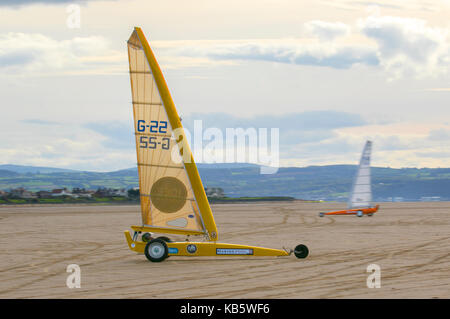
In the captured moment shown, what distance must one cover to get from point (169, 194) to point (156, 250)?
1713 mm

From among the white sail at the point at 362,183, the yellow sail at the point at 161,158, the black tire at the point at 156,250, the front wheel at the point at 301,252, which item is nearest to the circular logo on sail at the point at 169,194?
the yellow sail at the point at 161,158

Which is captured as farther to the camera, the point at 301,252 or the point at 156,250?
the point at 301,252

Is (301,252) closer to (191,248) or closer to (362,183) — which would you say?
(191,248)

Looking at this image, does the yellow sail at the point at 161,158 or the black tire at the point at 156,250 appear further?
the yellow sail at the point at 161,158

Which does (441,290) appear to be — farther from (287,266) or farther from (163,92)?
(163,92)

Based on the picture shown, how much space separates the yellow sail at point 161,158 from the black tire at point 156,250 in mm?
850

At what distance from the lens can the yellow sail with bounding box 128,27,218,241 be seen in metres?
19.5

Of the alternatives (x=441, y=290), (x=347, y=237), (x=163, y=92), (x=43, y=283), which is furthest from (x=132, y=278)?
(x=347, y=237)

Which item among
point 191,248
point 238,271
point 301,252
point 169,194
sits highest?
point 169,194

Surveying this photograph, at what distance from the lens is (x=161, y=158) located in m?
19.6

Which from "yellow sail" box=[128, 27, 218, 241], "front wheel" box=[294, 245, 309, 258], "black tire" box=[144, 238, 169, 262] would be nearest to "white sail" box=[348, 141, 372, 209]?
"front wheel" box=[294, 245, 309, 258]

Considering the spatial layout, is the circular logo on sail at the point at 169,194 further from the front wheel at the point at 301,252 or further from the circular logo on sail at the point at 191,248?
the front wheel at the point at 301,252

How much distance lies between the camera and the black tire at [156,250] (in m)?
19.1

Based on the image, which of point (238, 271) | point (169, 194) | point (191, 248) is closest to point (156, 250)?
point (191, 248)
